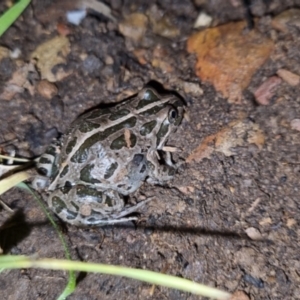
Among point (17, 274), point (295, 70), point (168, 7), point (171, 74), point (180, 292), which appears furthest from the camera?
point (168, 7)

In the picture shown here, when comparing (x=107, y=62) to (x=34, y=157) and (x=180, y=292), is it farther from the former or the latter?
(x=180, y=292)

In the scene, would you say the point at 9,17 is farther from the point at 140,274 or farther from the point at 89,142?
the point at 140,274

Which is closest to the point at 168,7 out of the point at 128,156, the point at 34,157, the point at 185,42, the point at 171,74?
the point at 185,42

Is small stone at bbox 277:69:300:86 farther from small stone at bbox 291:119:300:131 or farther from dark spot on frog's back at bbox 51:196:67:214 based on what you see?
dark spot on frog's back at bbox 51:196:67:214

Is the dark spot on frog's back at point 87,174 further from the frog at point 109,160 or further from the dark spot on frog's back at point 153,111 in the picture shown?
the dark spot on frog's back at point 153,111

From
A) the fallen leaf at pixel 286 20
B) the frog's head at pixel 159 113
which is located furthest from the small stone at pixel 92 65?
the fallen leaf at pixel 286 20

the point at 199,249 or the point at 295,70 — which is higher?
the point at 295,70
